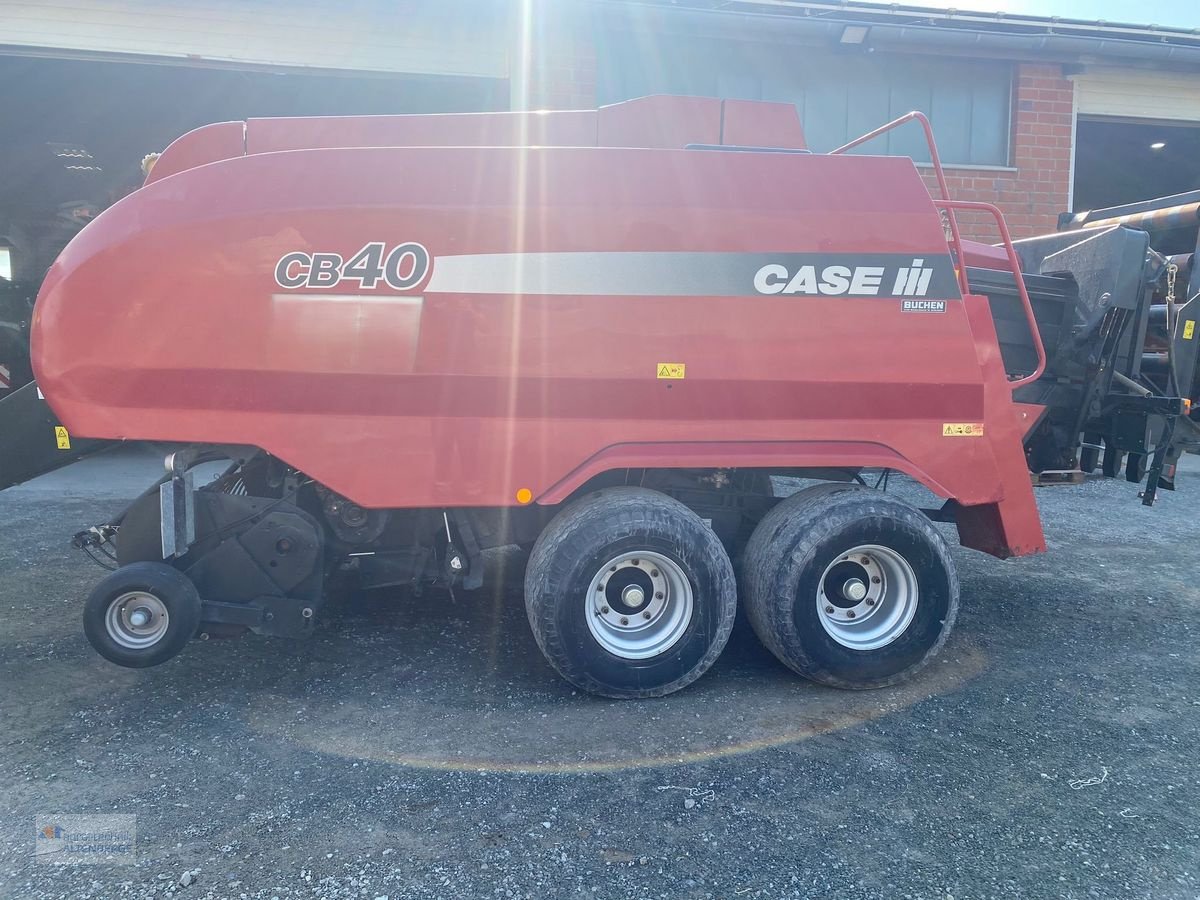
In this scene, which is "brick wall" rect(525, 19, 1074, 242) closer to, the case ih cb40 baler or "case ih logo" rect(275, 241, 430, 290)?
the case ih cb40 baler

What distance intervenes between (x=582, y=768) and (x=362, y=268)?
234cm

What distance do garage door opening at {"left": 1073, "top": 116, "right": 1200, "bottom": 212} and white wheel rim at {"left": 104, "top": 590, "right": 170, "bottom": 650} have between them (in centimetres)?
1168

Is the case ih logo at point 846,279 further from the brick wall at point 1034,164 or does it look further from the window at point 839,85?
the brick wall at point 1034,164

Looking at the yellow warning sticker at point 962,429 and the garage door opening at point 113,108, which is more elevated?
the garage door opening at point 113,108

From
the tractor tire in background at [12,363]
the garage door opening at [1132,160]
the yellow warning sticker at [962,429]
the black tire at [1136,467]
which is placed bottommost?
the black tire at [1136,467]

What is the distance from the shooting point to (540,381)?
3713 mm

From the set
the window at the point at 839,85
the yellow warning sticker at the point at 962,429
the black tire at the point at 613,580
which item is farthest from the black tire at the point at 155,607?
the window at the point at 839,85

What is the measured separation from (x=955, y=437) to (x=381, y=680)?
307 centimetres

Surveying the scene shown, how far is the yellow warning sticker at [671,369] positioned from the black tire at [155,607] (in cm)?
236

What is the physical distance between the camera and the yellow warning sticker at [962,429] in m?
3.97

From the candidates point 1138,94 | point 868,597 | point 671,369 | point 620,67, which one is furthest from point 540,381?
point 1138,94

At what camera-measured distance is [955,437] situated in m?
3.98

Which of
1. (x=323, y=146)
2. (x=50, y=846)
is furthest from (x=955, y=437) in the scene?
(x=50, y=846)

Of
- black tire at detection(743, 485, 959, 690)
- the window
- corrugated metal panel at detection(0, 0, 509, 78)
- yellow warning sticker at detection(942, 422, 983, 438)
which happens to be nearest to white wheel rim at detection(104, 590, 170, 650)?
black tire at detection(743, 485, 959, 690)
